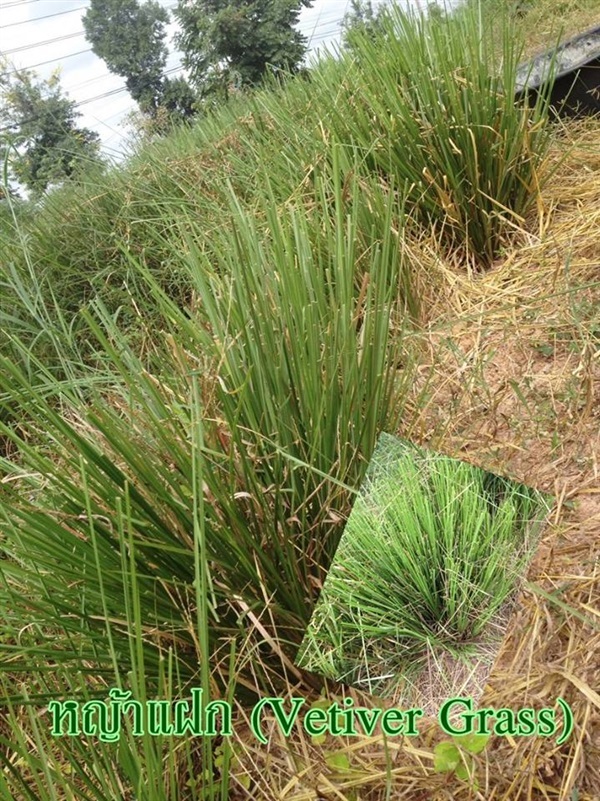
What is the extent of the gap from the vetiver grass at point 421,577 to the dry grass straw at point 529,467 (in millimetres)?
52

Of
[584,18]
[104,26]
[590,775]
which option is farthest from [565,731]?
[104,26]

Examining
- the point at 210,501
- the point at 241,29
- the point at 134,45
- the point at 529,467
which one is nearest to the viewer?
the point at 210,501

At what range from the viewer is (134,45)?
6422 mm

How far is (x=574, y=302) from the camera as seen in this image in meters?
1.19

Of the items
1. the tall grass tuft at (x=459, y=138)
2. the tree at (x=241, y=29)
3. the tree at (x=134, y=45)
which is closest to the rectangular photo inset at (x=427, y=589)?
the tall grass tuft at (x=459, y=138)

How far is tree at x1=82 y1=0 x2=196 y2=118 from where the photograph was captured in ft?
19.2

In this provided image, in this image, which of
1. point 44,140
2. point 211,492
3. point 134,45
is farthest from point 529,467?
point 134,45

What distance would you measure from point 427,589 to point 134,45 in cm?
A: 709

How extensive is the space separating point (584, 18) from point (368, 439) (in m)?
3.91

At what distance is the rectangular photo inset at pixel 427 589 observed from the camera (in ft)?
2.07

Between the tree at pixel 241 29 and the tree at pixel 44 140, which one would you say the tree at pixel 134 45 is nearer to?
the tree at pixel 241 29

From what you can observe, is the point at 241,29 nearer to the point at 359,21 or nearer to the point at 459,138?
the point at 359,21

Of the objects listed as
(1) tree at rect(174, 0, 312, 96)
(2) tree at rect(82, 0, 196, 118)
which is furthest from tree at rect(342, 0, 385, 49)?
(1) tree at rect(174, 0, 312, 96)

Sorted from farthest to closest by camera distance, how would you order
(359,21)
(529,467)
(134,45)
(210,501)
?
1. (134,45)
2. (359,21)
3. (529,467)
4. (210,501)
